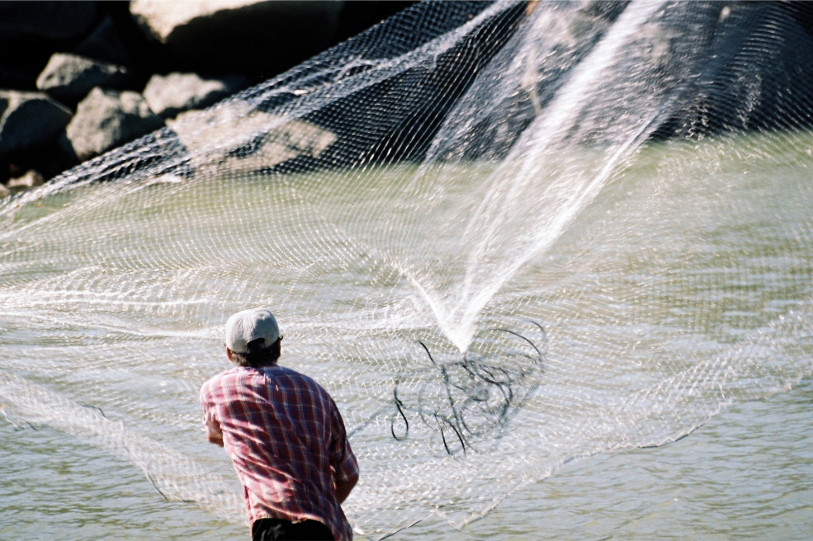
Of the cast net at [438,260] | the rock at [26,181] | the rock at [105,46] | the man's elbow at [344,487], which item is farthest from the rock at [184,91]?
the man's elbow at [344,487]

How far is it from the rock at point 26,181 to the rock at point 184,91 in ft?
5.20

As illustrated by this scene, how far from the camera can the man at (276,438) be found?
8.18 feet

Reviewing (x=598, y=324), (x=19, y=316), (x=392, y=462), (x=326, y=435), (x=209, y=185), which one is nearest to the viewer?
(x=326, y=435)

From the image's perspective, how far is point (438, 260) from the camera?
485 centimetres

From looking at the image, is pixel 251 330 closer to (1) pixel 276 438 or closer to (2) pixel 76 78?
(1) pixel 276 438

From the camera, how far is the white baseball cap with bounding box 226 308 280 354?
8.59 feet

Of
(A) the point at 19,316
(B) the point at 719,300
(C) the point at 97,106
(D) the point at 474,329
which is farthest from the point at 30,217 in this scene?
(C) the point at 97,106

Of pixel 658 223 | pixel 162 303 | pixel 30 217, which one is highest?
pixel 30 217

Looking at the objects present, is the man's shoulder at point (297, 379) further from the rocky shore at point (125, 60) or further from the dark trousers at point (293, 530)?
the rocky shore at point (125, 60)

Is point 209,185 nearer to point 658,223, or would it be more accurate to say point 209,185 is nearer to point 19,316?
point 19,316

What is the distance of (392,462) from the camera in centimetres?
374

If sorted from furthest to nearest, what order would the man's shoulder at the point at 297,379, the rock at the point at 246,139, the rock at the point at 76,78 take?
the rock at the point at 76,78 < the rock at the point at 246,139 < the man's shoulder at the point at 297,379

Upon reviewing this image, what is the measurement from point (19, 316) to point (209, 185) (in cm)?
141

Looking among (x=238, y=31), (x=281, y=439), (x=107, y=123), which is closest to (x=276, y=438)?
(x=281, y=439)
